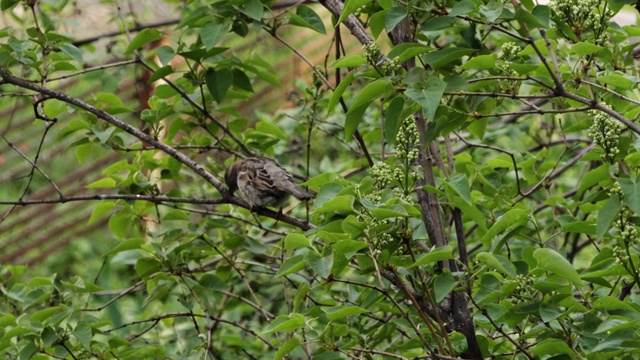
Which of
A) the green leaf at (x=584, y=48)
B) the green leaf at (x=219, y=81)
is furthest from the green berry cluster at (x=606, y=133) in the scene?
the green leaf at (x=219, y=81)

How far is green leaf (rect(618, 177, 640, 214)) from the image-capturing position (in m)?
2.07

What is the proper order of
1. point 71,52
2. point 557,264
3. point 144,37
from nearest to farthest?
point 557,264 → point 144,37 → point 71,52

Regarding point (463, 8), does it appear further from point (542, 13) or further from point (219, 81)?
point (219, 81)

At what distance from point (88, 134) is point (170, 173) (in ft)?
1.20

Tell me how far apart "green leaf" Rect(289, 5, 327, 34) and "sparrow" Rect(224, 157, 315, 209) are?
0.77 metres

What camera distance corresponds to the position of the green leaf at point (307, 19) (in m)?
3.20

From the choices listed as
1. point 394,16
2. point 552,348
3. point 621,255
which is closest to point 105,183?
point 394,16

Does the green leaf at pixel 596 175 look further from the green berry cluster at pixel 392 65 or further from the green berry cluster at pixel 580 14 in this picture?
the green berry cluster at pixel 392 65

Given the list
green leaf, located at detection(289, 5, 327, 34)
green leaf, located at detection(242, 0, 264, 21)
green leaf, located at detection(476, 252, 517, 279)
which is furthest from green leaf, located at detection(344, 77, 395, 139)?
green leaf, located at detection(289, 5, 327, 34)

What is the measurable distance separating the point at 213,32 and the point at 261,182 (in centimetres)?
105

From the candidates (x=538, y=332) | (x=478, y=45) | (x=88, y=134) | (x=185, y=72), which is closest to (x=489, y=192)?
(x=478, y=45)

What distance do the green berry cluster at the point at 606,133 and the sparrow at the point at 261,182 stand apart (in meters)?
1.76

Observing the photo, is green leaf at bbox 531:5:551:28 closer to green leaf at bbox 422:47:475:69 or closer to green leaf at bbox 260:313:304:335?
green leaf at bbox 422:47:475:69

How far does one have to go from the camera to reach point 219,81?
3.50 m
